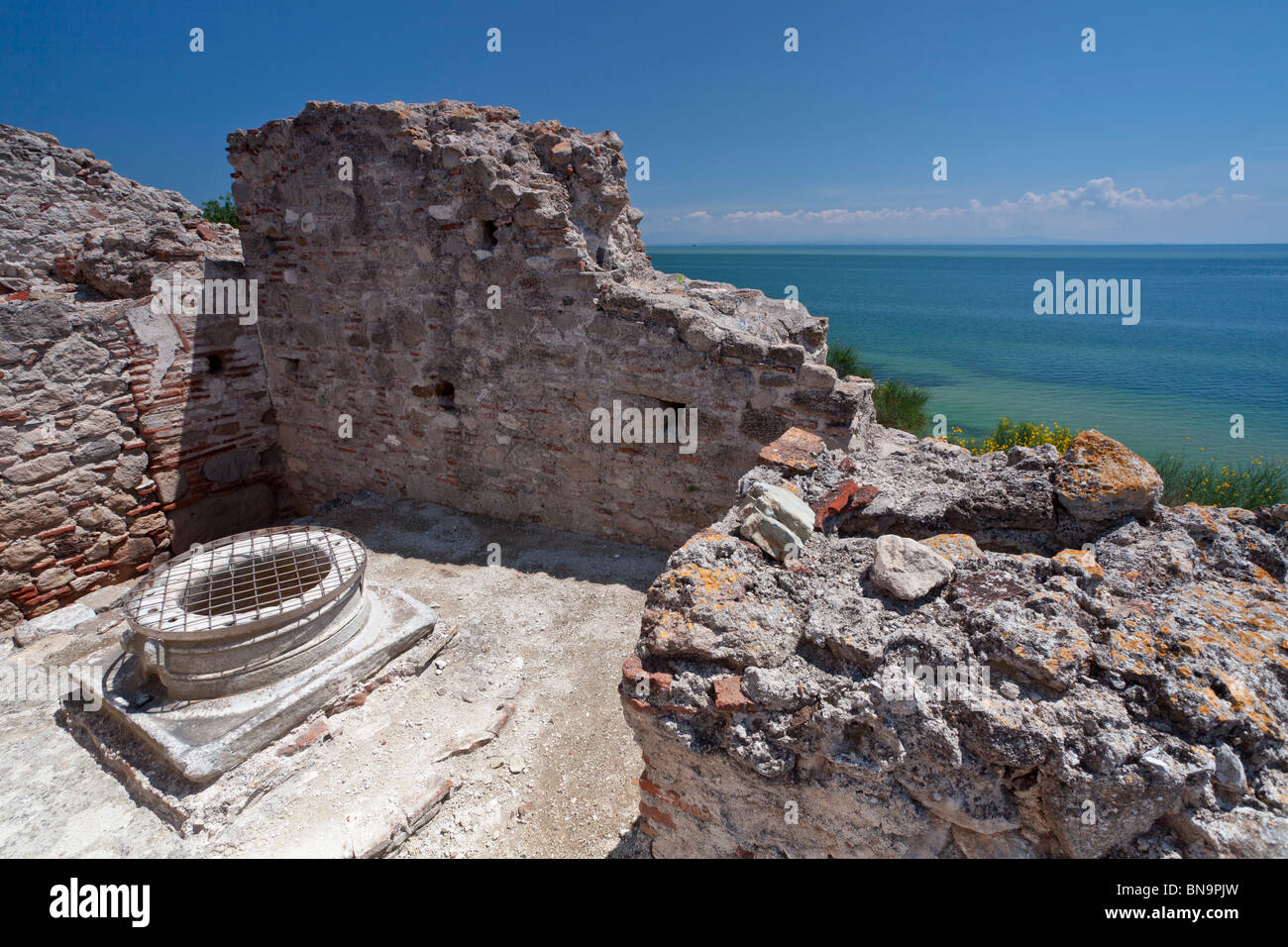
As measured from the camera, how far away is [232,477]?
24.3 feet

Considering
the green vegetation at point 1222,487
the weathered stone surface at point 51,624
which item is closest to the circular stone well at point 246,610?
the weathered stone surface at point 51,624

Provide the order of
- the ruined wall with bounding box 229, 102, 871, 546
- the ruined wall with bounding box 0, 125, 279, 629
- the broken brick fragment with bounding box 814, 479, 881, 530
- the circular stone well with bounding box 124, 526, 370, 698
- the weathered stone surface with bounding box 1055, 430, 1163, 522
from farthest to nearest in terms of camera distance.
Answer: the ruined wall with bounding box 0, 125, 279, 629, the ruined wall with bounding box 229, 102, 871, 546, the circular stone well with bounding box 124, 526, 370, 698, the broken brick fragment with bounding box 814, 479, 881, 530, the weathered stone surface with bounding box 1055, 430, 1163, 522

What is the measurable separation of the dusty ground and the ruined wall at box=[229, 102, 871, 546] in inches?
56.5

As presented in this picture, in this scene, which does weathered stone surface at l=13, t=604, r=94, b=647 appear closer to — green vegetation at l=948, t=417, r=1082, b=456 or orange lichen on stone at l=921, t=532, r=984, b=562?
orange lichen on stone at l=921, t=532, r=984, b=562

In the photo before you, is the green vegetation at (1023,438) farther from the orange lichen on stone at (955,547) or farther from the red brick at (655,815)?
the red brick at (655,815)

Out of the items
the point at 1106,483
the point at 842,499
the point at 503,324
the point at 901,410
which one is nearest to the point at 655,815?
the point at 842,499

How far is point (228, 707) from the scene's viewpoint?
380 centimetres

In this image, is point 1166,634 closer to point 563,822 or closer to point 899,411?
point 563,822

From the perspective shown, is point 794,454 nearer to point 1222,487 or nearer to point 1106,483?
point 1106,483

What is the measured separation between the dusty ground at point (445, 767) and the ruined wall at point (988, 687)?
1374 millimetres

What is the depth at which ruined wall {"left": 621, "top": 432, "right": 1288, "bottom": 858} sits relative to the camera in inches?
68.8

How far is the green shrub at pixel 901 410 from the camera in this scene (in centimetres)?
1270

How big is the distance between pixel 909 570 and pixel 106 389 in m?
7.20

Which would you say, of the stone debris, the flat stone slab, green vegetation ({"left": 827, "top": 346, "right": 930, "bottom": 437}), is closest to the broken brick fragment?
the stone debris
